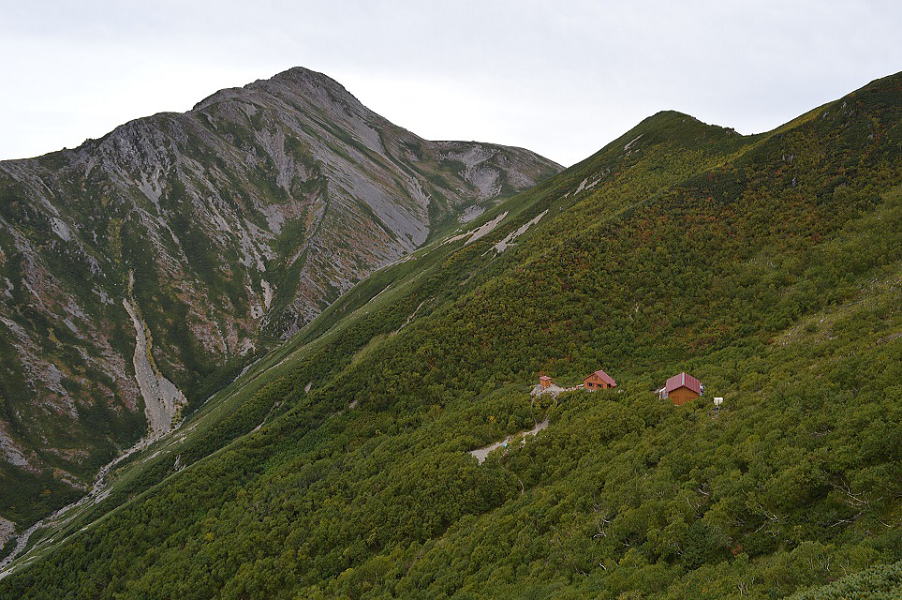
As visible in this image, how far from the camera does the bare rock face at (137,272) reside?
319 ft

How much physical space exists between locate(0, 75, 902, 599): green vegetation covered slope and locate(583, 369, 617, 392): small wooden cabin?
1117 mm

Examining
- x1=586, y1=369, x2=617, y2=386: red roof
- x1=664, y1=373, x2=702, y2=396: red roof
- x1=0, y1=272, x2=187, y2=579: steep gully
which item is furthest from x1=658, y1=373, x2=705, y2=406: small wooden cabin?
x1=0, y1=272, x2=187, y2=579: steep gully

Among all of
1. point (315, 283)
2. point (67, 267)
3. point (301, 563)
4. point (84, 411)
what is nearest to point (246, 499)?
point (301, 563)

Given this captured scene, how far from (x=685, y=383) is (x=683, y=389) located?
45 centimetres

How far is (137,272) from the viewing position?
14000cm

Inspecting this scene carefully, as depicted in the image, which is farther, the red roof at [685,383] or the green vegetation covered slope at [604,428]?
the red roof at [685,383]

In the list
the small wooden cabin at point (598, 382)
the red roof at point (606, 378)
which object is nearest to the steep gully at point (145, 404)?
the small wooden cabin at point (598, 382)

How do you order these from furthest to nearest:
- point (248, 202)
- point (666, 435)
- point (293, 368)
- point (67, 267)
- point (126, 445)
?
1. point (248, 202)
2. point (67, 267)
3. point (126, 445)
4. point (293, 368)
5. point (666, 435)

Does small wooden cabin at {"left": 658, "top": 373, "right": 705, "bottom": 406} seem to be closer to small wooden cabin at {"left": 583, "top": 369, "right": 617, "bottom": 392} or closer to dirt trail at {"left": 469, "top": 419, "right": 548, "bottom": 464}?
small wooden cabin at {"left": 583, "top": 369, "right": 617, "bottom": 392}

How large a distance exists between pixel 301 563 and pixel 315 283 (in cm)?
12464

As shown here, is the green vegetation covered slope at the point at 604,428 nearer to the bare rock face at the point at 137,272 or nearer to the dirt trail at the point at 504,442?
the dirt trail at the point at 504,442

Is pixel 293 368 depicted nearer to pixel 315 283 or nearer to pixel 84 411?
pixel 84 411

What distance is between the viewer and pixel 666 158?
78.6m

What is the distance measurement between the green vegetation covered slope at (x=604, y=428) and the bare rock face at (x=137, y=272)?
42015 millimetres
